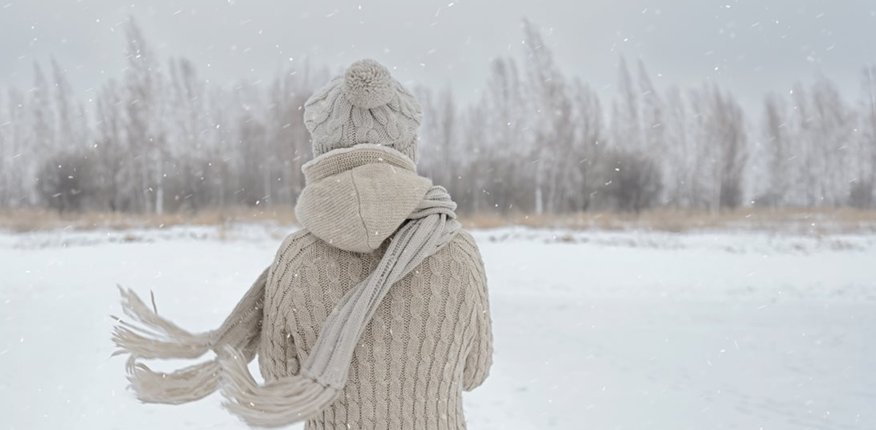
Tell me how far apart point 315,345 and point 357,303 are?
121 millimetres

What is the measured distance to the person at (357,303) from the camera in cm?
131

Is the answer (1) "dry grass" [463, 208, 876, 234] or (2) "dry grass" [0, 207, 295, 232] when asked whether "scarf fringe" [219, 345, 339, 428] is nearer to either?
(1) "dry grass" [463, 208, 876, 234]

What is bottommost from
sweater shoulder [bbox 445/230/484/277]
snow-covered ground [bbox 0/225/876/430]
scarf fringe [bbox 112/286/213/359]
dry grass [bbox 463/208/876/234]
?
snow-covered ground [bbox 0/225/876/430]

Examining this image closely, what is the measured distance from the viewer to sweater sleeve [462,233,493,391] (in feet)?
4.80

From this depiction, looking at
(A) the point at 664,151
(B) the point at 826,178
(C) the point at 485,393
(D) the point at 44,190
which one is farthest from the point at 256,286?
(B) the point at 826,178

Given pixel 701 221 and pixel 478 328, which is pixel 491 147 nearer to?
pixel 701 221

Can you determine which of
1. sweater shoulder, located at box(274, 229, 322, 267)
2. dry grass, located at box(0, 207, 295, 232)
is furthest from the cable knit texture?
dry grass, located at box(0, 207, 295, 232)

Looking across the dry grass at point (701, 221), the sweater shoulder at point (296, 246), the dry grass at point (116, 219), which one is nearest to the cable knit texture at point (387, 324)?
the sweater shoulder at point (296, 246)

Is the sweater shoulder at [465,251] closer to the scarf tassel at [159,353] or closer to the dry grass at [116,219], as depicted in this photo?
the scarf tassel at [159,353]

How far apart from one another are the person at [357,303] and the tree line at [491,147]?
2392 cm

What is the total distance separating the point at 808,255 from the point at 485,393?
1223 centimetres

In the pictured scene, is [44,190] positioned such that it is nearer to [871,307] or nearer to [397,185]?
[871,307]

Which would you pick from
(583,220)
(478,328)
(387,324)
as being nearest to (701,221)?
(583,220)

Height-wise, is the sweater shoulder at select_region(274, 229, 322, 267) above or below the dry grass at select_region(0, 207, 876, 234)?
above
